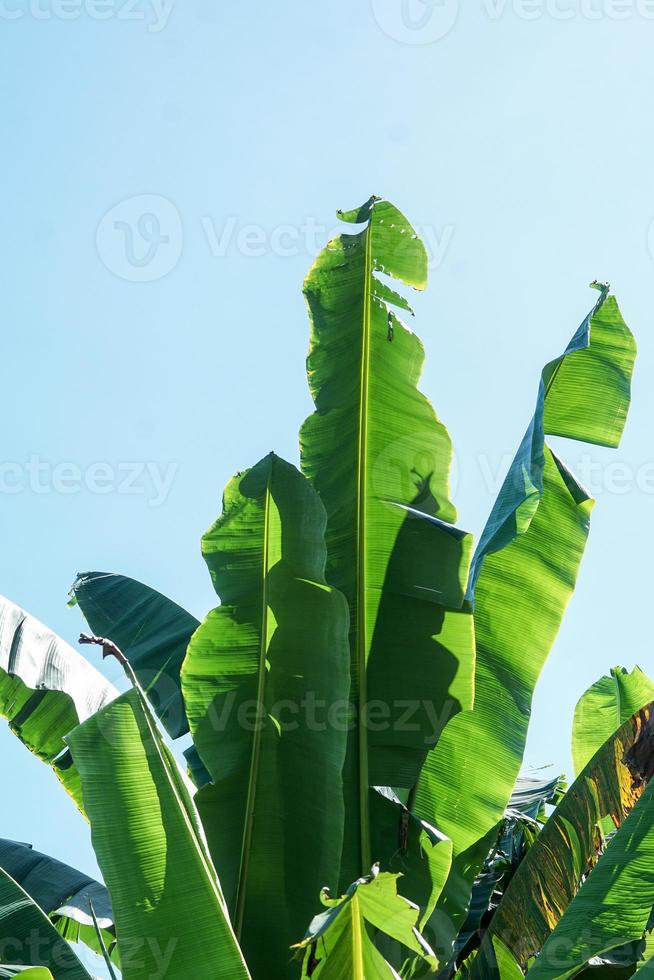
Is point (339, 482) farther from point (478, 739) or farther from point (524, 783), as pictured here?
point (524, 783)

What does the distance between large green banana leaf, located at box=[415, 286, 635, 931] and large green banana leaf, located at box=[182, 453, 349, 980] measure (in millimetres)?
663

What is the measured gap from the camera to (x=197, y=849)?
304 cm

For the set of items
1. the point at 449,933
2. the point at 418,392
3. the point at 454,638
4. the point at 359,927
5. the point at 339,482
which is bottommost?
the point at 449,933

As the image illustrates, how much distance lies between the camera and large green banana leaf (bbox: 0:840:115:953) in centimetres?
414

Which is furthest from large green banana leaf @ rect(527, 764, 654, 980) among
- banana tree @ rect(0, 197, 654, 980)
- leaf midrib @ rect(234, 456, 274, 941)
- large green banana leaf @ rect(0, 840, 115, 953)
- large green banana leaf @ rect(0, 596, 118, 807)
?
large green banana leaf @ rect(0, 596, 118, 807)

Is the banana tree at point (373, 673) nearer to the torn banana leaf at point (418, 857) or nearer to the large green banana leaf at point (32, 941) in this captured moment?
the torn banana leaf at point (418, 857)

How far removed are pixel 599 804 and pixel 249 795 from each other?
1310mm

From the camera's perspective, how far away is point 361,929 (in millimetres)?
2867

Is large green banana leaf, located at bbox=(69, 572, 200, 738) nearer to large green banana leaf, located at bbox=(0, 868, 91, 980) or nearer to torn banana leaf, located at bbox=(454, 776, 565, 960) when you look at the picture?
large green banana leaf, located at bbox=(0, 868, 91, 980)

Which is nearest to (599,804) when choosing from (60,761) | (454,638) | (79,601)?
(454,638)

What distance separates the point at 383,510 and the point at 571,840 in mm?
1472

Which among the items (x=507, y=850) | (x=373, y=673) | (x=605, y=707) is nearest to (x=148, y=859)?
(x=373, y=673)

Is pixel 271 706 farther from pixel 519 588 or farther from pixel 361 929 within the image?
pixel 519 588

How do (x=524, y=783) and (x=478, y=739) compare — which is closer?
(x=478, y=739)
